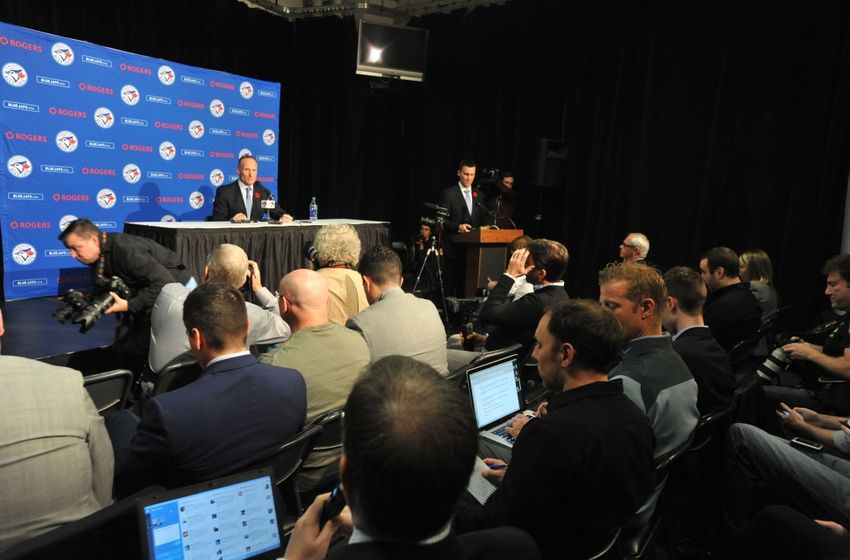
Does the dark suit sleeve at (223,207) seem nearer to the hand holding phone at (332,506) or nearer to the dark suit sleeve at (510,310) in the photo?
the dark suit sleeve at (510,310)

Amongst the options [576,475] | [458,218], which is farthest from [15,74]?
[576,475]

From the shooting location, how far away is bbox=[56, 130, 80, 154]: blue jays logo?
5961 millimetres

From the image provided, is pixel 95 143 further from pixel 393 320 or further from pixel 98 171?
pixel 393 320

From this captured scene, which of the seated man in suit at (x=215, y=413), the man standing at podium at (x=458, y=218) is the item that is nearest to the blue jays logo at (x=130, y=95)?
the man standing at podium at (x=458, y=218)

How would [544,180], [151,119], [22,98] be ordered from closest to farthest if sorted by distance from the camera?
[22,98], [151,119], [544,180]

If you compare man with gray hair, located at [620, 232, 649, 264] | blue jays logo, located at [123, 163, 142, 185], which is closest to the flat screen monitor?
blue jays logo, located at [123, 163, 142, 185]

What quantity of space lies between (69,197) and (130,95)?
134 centimetres

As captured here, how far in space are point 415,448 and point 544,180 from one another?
6.77 metres

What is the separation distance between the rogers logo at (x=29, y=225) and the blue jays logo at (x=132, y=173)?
3.24 feet

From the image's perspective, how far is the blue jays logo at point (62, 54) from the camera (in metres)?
5.80

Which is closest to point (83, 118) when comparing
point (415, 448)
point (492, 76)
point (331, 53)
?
point (331, 53)

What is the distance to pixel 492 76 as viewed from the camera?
830cm

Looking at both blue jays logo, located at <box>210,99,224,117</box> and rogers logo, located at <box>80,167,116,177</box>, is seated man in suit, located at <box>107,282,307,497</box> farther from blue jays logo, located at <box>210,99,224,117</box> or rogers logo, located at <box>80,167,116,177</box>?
blue jays logo, located at <box>210,99,224,117</box>

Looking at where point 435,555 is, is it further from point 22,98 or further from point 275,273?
point 22,98
